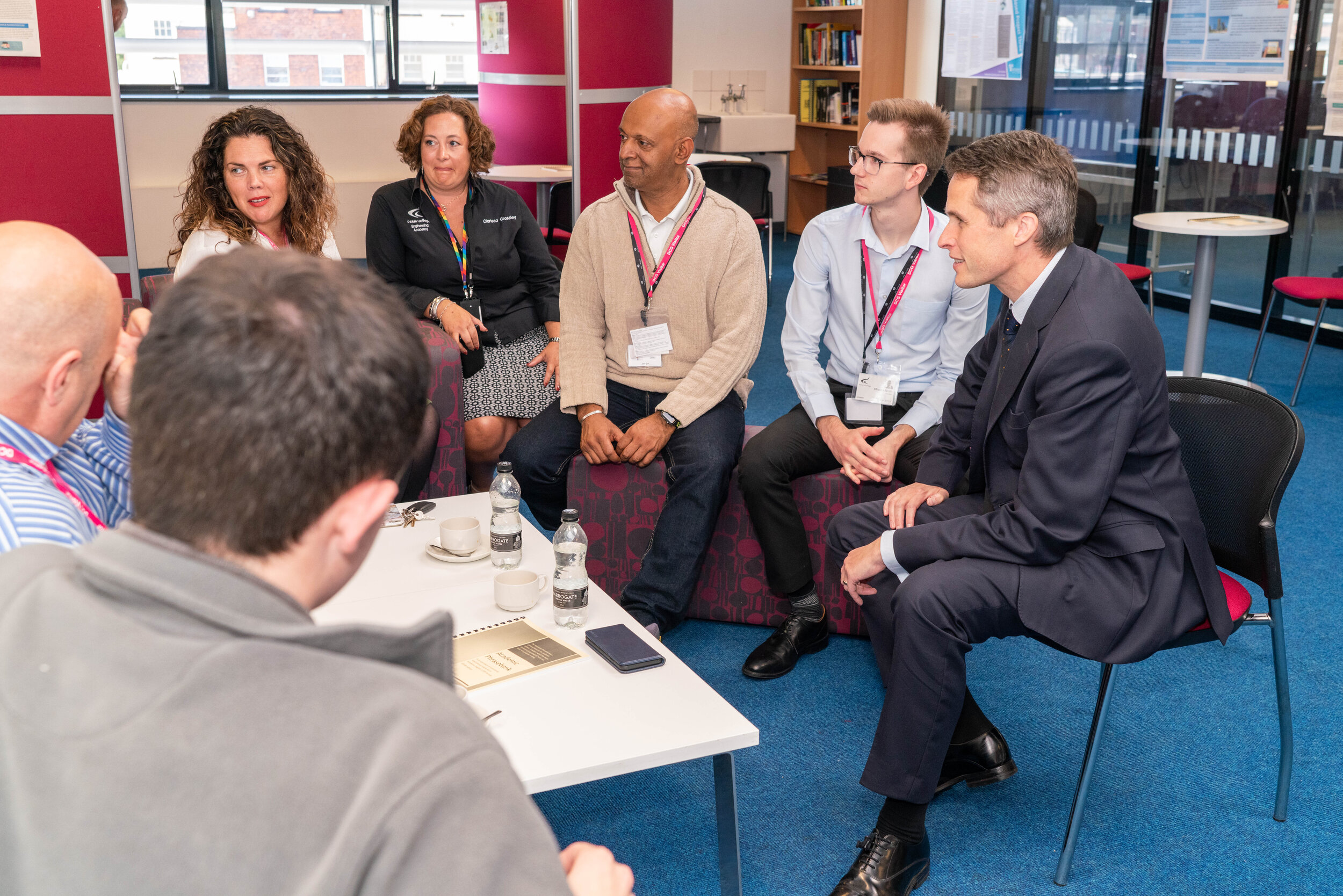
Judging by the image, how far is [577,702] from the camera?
1695 mm

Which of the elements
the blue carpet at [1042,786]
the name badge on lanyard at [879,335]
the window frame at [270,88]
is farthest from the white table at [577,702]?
the window frame at [270,88]

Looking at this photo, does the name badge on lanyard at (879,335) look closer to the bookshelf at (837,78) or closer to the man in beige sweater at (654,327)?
the man in beige sweater at (654,327)

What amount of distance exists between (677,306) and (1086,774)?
165 centimetres

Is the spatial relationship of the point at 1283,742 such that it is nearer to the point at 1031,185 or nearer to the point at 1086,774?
the point at 1086,774

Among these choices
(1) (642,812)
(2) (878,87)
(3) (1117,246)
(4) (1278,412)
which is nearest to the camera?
(4) (1278,412)

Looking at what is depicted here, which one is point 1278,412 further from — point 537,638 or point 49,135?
point 49,135

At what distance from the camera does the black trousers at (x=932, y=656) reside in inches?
77.7

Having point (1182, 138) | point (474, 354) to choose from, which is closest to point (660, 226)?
point (474, 354)

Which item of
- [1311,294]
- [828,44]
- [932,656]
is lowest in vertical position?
[932,656]

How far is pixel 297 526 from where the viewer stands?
76 centimetres

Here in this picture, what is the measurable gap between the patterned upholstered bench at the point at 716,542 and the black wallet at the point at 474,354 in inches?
24.2

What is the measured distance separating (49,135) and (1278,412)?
375 centimetres

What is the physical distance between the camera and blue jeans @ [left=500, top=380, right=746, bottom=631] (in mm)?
2861

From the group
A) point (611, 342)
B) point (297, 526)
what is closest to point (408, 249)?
point (611, 342)
